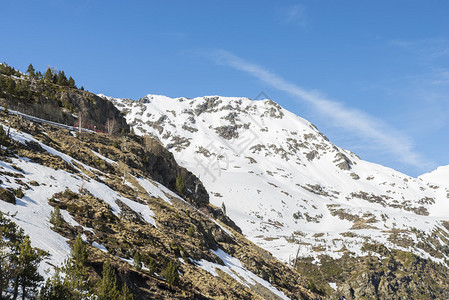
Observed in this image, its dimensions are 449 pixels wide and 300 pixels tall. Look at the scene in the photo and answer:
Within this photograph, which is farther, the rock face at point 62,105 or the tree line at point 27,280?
the rock face at point 62,105

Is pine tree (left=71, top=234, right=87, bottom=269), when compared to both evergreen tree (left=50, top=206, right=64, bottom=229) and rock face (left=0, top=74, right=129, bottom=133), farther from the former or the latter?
rock face (left=0, top=74, right=129, bottom=133)

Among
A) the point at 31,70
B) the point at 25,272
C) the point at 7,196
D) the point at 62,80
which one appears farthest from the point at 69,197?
the point at 31,70

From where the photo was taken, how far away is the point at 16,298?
14.1m

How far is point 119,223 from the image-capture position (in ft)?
104

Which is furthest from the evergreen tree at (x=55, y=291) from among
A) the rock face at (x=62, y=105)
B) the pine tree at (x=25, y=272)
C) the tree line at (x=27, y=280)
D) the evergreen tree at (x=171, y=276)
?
the rock face at (x=62, y=105)

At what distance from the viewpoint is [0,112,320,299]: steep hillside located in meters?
23.3

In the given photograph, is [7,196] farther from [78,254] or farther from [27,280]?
[27,280]

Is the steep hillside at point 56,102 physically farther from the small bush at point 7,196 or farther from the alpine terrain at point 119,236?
the small bush at point 7,196

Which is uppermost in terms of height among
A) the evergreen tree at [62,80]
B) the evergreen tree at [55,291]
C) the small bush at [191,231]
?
the evergreen tree at [62,80]

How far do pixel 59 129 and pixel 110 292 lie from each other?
154ft

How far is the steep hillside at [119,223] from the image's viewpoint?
23344 millimetres

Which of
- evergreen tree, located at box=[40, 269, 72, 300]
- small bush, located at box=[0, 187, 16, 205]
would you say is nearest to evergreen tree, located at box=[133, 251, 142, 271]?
evergreen tree, located at box=[40, 269, 72, 300]

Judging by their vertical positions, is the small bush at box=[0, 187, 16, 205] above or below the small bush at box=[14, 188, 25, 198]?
below

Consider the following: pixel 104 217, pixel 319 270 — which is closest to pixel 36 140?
pixel 104 217
